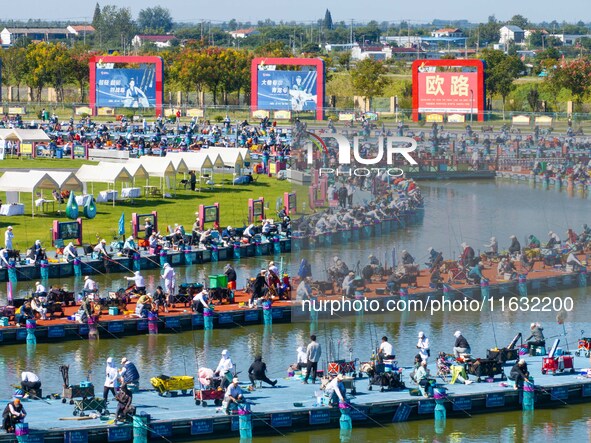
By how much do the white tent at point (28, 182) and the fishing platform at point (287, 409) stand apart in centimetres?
2932

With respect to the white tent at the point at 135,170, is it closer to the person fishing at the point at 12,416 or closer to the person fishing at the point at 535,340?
the person fishing at the point at 535,340

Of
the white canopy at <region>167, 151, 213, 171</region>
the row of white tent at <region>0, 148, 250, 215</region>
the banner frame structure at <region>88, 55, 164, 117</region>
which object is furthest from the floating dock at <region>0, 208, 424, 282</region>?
the banner frame structure at <region>88, 55, 164, 117</region>

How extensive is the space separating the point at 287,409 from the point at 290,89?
81.6m

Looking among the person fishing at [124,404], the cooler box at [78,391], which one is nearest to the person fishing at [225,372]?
the person fishing at [124,404]

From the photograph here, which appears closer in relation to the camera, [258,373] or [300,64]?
[258,373]

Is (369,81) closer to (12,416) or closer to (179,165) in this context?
(179,165)

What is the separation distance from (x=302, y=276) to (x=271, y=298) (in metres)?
2.01

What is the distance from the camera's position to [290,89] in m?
115

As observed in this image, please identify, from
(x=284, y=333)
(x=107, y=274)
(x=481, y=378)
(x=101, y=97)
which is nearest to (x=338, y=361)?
(x=481, y=378)

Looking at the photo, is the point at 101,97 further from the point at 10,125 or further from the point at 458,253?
the point at 458,253

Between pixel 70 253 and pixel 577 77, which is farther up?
pixel 577 77

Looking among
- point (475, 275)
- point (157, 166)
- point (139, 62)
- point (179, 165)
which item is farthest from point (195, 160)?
point (139, 62)

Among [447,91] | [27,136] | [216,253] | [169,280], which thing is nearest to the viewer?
[169,280]

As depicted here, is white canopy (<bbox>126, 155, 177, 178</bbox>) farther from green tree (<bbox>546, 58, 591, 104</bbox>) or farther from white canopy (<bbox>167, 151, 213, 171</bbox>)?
green tree (<bbox>546, 58, 591, 104</bbox>)
